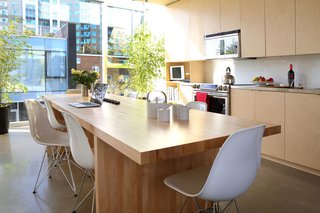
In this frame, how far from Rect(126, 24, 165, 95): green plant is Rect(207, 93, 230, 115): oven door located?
6.20 ft

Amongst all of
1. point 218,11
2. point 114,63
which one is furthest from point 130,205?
point 114,63

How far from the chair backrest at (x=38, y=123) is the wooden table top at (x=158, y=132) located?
0.82 meters

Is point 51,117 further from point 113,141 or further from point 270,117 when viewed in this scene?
point 270,117

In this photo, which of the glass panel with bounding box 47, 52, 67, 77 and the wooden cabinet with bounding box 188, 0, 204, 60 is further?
the glass panel with bounding box 47, 52, 67, 77

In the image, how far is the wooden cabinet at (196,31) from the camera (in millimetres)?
5217

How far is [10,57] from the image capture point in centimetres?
519

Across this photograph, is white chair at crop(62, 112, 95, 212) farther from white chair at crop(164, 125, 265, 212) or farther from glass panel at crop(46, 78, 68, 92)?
glass panel at crop(46, 78, 68, 92)

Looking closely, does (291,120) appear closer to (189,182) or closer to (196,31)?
(189,182)

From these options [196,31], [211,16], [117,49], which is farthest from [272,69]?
[117,49]

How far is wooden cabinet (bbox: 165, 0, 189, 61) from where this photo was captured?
565cm

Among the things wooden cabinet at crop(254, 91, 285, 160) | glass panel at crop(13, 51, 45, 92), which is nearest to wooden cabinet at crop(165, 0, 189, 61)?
wooden cabinet at crop(254, 91, 285, 160)

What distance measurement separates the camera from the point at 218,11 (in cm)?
477

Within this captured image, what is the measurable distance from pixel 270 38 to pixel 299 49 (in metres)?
0.48

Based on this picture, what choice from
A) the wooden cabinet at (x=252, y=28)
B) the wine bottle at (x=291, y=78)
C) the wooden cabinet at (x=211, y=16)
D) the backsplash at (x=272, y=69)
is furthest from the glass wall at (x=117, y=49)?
the wine bottle at (x=291, y=78)
